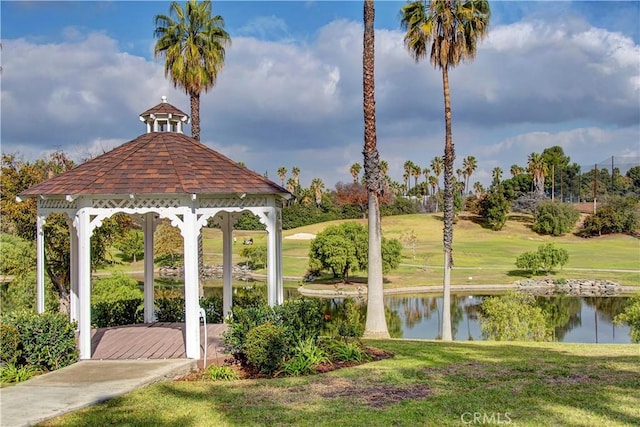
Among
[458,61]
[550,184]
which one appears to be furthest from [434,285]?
[550,184]

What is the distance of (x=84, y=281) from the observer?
10453mm

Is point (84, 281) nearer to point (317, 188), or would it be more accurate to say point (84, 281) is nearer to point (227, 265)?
point (227, 265)

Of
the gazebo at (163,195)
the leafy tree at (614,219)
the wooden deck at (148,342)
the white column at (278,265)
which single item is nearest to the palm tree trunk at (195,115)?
the gazebo at (163,195)

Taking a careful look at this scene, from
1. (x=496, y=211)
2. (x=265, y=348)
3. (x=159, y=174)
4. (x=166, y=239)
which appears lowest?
A: (x=265, y=348)

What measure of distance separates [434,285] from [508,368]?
129ft

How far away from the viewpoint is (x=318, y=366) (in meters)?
10.1

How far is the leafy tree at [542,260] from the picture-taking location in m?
52.0

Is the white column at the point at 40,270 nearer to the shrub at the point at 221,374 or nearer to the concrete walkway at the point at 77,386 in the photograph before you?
the concrete walkway at the point at 77,386

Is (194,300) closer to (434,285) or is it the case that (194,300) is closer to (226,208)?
(226,208)

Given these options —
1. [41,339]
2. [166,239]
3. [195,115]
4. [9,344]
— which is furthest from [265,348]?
[166,239]

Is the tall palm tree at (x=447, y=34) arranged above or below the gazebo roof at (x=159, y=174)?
above

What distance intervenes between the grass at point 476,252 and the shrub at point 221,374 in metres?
40.2

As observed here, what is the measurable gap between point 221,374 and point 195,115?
1539 centimetres

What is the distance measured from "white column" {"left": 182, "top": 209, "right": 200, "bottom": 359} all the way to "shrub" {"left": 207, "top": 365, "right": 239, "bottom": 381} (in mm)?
1024
